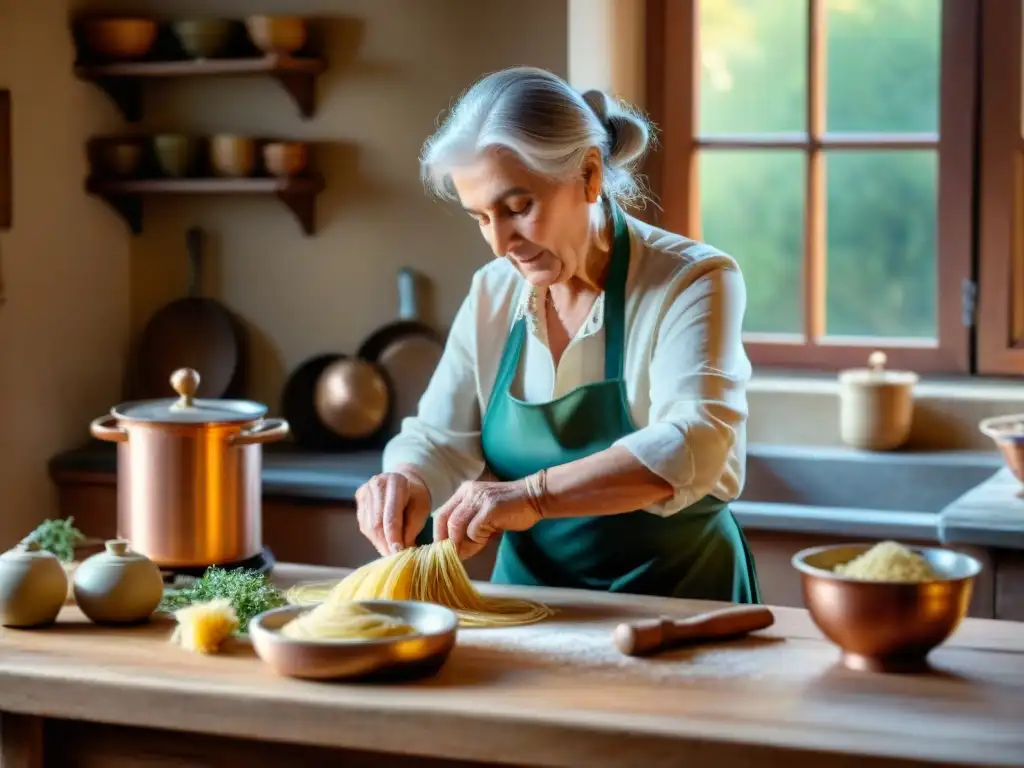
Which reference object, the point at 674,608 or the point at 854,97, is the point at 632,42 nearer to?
the point at 854,97

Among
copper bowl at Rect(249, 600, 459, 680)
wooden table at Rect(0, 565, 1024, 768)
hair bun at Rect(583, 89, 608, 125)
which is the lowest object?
wooden table at Rect(0, 565, 1024, 768)

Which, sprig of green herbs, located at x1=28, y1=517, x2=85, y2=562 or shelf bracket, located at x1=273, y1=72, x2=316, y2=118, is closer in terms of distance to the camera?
sprig of green herbs, located at x1=28, y1=517, x2=85, y2=562

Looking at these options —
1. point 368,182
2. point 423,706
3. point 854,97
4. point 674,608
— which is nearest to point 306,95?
point 368,182

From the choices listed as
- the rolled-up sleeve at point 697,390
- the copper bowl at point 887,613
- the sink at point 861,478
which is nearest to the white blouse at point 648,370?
the rolled-up sleeve at point 697,390

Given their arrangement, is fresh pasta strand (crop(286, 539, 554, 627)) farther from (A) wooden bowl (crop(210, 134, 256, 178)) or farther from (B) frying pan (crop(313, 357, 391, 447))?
(A) wooden bowl (crop(210, 134, 256, 178))

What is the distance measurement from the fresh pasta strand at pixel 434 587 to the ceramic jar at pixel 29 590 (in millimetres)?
322

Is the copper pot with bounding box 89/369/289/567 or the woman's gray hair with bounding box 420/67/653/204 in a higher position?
the woman's gray hair with bounding box 420/67/653/204

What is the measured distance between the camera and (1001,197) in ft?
11.8

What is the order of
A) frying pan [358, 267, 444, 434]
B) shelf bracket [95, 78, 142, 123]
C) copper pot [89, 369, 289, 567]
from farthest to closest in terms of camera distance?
shelf bracket [95, 78, 142, 123]
frying pan [358, 267, 444, 434]
copper pot [89, 369, 289, 567]

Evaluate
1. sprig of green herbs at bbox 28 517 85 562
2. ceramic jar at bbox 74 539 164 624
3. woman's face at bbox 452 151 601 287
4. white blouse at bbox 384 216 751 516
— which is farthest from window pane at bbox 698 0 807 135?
ceramic jar at bbox 74 539 164 624

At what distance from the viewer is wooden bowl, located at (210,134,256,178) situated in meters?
3.73

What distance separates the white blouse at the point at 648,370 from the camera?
6.94ft

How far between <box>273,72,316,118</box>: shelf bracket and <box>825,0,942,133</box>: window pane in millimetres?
1296

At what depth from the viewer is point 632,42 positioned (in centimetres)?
376
